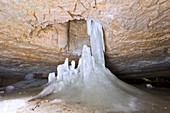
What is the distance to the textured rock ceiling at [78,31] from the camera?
3.22 metres

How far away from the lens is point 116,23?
374 cm

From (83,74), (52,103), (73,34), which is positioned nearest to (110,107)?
(52,103)

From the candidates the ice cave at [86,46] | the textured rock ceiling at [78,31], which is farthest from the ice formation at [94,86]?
the textured rock ceiling at [78,31]

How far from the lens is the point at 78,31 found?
15.3 ft

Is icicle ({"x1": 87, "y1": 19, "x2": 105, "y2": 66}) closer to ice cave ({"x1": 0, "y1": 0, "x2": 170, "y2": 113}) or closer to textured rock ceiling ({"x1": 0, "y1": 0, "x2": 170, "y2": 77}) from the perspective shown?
ice cave ({"x1": 0, "y1": 0, "x2": 170, "y2": 113})

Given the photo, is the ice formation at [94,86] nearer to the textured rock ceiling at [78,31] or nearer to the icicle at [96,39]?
the icicle at [96,39]

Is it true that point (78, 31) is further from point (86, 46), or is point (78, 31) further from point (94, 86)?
point (94, 86)

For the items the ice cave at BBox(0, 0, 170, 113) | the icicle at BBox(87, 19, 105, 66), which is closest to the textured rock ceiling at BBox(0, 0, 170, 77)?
the ice cave at BBox(0, 0, 170, 113)

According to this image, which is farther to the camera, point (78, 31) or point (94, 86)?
point (78, 31)

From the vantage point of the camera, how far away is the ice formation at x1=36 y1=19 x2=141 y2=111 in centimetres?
322

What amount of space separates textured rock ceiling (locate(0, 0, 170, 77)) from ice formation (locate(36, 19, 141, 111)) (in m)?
0.38

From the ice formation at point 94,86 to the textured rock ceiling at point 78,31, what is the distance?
1.24 ft

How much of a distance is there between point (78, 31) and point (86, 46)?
0.53 m

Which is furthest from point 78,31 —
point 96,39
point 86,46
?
point 96,39
